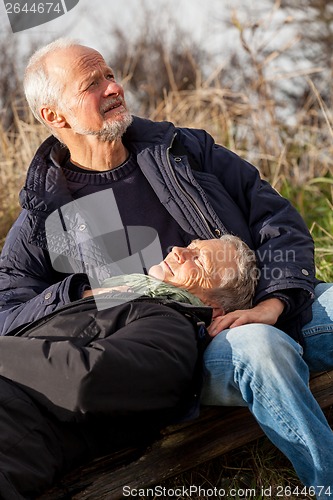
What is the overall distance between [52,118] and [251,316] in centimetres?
138

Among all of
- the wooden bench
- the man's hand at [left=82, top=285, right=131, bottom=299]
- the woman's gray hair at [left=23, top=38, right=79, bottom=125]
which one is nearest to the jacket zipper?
the man's hand at [left=82, top=285, right=131, bottom=299]

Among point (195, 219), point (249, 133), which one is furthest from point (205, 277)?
point (249, 133)

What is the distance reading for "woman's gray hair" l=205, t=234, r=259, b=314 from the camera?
10.6 feet

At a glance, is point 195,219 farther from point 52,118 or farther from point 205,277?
point 52,118

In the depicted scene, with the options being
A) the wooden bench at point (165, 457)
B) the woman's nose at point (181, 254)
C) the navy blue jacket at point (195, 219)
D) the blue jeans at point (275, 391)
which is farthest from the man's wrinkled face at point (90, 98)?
the wooden bench at point (165, 457)

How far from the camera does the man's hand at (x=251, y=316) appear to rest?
3.12 metres

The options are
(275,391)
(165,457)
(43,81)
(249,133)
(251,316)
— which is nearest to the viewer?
(275,391)

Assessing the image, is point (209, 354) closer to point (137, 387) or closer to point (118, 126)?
point (137, 387)

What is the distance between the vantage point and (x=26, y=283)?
11.5 feet

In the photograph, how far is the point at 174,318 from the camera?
9.47 feet

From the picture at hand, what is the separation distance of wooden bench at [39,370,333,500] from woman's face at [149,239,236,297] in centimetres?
48

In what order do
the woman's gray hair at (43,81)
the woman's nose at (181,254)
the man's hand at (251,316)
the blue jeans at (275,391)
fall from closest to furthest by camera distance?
1. the blue jeans at (275,391)
2. the man's hand at (251,316)
3. the woman's nose at (181,254)
4. the woman's gray hair at (43,81)

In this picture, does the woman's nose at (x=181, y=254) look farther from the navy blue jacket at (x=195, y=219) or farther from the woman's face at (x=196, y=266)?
the navy blue jacket at (x=195, y=219)

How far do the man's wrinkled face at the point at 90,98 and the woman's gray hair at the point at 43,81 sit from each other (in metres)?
0.04
